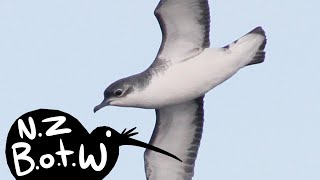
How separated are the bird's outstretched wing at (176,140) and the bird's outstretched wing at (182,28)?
147 centimetres

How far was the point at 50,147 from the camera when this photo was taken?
23.7 meters

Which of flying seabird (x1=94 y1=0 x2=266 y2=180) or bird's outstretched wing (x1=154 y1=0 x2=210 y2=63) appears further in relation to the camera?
bird's outstretched wing (x1=154 y1=0 x2=210 y2=63)

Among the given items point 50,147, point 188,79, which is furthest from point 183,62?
point 50,147

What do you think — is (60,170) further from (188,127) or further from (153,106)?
(188,127)

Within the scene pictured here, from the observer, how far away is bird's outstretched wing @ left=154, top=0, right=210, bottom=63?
84.0 ft

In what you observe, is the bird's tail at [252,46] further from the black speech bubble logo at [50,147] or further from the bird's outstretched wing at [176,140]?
the black speech bubble logo at [50,147]

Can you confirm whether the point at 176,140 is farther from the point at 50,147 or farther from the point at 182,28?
the point at 50,147

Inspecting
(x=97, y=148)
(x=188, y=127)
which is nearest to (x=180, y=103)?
(x=188, y=127)

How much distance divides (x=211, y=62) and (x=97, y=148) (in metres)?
2.85

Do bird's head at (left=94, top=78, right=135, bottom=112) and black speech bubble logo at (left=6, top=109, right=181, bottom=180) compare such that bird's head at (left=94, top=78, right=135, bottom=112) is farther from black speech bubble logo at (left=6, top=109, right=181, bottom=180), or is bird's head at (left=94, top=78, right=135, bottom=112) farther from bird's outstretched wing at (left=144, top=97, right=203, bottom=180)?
bird's outstretched wing at (left=144, top=97, right=203, bottom=180)

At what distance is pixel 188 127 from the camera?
2719 cm

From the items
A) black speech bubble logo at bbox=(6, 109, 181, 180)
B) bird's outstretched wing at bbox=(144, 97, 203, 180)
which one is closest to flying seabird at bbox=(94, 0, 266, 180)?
bird's outstretched wing at bbox=(144, 97, 203, 180)

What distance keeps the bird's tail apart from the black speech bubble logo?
326cm

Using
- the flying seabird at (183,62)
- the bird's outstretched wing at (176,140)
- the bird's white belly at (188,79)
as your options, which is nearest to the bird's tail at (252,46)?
the flying seabird at (183,62)
